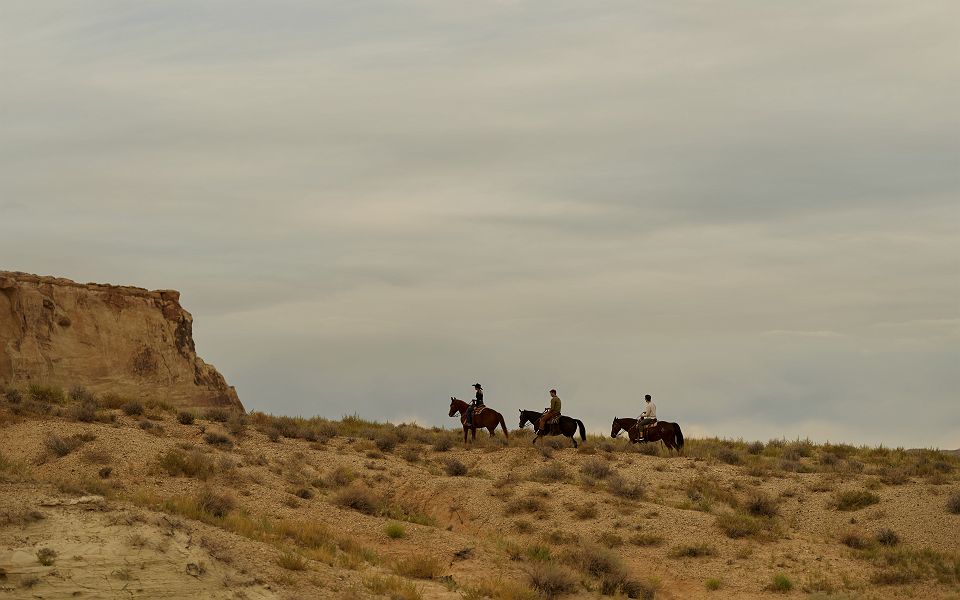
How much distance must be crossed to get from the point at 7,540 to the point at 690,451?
28.0 m

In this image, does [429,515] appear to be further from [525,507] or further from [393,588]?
[393,588]

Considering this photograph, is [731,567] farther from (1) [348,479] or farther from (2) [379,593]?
(1) [348,479]

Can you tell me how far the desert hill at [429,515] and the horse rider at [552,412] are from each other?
3.28 ft

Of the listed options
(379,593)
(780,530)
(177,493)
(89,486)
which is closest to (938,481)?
(780,530)

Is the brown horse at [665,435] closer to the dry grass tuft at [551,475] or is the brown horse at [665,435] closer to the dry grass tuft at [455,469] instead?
the dry grass tuft at [551,475]

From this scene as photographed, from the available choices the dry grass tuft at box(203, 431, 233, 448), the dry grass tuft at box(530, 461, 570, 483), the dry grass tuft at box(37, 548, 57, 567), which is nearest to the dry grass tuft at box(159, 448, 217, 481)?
the dry grass tuft at box(203, 431, 233, 448)

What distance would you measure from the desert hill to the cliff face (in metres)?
4.39

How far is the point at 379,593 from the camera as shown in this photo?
2036 centimetres

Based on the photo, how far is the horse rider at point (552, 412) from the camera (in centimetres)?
4088

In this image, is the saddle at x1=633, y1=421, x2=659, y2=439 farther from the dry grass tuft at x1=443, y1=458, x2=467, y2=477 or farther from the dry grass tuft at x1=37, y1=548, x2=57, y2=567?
the dry grass tuft at x1=37, y1=548, x2=57, y2=567

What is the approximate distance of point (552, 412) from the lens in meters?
40.9

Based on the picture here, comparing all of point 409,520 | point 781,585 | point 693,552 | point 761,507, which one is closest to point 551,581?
point 693,552

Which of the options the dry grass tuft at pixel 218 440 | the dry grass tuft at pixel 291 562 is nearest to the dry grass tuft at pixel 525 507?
the dry grass tuft at pixel 291 562

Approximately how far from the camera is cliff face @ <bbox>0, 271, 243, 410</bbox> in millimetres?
43625
